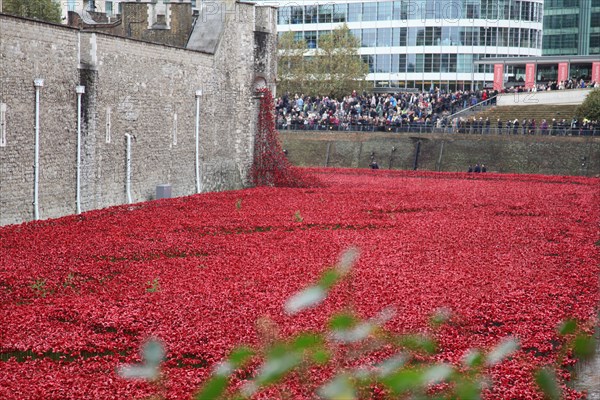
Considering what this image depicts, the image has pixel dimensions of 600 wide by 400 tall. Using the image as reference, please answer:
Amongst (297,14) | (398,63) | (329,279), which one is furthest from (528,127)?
(329,279)

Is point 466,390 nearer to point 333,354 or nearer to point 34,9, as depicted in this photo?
point 333,354

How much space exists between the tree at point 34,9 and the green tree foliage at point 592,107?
1238 inches

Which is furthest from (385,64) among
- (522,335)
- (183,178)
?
(522,335)

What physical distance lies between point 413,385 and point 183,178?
105ft

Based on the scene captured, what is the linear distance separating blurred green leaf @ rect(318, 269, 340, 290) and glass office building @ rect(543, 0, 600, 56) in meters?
94.6

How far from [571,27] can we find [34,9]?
58.4 metres

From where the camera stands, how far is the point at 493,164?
166 feet

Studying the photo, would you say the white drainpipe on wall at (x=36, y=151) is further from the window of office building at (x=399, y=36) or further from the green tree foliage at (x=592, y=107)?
the window of office building at (x=399, y=36)

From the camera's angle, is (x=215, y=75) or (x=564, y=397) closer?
(x=564, y=397)

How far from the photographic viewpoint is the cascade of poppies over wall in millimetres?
37562

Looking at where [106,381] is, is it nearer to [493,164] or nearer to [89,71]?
[89,71]

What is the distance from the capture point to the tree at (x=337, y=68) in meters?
70.3

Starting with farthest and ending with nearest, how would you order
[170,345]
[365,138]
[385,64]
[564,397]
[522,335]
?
[385,64] → [365,138] → [522,335] → [170,345] → [564,397]

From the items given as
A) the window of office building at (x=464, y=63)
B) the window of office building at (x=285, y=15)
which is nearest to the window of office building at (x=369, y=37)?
the window of office building at (x=285, y=15)
